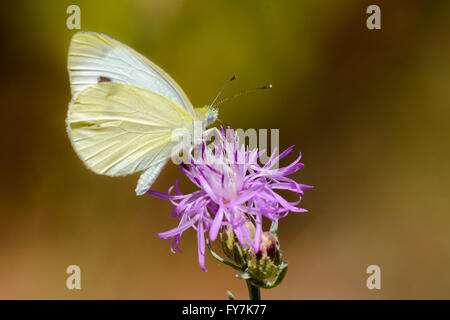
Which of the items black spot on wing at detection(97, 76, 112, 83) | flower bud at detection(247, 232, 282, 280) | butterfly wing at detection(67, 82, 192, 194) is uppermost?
black spot on wing at detection(97, 76, 112, 83)

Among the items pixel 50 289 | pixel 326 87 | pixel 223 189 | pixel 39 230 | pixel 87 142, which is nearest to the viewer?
pixel 223 189

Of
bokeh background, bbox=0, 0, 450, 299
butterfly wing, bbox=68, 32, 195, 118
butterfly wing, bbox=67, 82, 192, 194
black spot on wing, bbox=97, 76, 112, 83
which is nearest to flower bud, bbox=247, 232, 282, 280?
butterfly wing, bbox=67, 82, 192, 194

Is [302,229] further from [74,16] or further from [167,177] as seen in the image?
[74,16]

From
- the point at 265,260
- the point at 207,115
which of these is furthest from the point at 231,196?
the point at 207,115

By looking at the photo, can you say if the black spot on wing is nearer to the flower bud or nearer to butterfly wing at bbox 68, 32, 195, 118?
butterfly wing at bbox 68, 32, 195, 118

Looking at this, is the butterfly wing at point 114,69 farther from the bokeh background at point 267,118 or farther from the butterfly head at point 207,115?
the bokeh background at point 267,118

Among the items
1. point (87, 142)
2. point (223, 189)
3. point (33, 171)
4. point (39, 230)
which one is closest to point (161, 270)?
point (39, 230)
